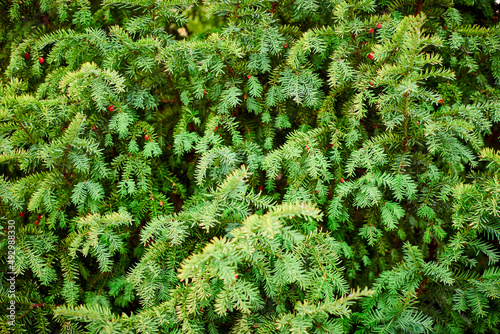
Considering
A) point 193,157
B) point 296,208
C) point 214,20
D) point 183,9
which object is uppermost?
point 183,9

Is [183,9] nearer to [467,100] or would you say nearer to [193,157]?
[193,157]

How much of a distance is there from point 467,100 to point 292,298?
1020 millimetres

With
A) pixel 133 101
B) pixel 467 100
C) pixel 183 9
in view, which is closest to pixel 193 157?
pixel 133 101

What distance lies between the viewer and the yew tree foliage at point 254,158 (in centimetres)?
97

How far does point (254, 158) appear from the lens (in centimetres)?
112

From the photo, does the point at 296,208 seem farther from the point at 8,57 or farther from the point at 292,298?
the point at 8,57

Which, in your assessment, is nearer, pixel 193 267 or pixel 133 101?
pixel 193 267

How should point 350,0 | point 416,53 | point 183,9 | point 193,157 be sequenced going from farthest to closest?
point 193,157
point 183,9
point 350,0
point 416,53

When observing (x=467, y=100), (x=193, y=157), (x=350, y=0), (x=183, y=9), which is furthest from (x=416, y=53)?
(x=193, y=157)

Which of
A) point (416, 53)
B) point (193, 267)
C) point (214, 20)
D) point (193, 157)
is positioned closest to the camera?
point (193, 267)

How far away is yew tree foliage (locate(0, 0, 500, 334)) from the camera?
973 millimetres

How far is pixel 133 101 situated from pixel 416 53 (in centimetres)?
97

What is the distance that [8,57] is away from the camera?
1.34m

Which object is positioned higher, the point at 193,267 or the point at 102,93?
the point at 102,93
